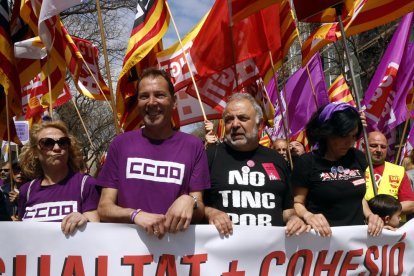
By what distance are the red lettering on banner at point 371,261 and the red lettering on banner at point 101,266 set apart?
152cm

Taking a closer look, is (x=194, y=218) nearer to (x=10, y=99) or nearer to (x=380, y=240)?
(x=380, y=240)

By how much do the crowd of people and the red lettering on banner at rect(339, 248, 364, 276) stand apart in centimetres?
14

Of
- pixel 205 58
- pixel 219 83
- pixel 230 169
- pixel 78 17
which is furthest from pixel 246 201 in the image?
pixel 78 17

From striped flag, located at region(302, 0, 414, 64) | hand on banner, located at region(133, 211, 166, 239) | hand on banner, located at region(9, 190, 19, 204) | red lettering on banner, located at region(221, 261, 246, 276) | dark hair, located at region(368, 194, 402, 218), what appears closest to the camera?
hand on banner, located at region(133, 211, 166, 239)

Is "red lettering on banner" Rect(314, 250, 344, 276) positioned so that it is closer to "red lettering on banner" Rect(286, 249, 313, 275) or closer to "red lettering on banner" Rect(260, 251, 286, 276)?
"red lettering on banner" Rect(286, 249, 313, 275)

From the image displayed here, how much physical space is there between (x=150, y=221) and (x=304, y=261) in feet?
3.21

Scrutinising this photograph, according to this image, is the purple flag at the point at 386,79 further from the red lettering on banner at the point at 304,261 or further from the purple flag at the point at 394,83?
the red lettering on banner at the point at 304,261

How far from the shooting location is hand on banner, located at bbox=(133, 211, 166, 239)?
2.61 metres

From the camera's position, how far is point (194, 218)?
285 cm

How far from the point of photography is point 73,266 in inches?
107

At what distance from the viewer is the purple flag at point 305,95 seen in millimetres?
8367

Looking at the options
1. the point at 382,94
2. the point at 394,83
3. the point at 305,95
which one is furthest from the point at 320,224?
the point at 305,95

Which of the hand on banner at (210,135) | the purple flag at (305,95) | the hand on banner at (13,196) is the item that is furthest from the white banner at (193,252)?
the purple flag at (305,95)

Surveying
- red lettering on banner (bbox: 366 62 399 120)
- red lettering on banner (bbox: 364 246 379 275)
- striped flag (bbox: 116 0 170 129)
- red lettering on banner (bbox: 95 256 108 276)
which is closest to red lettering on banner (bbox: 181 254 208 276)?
red lettering on banner (bbox: 95 256 108 276)
